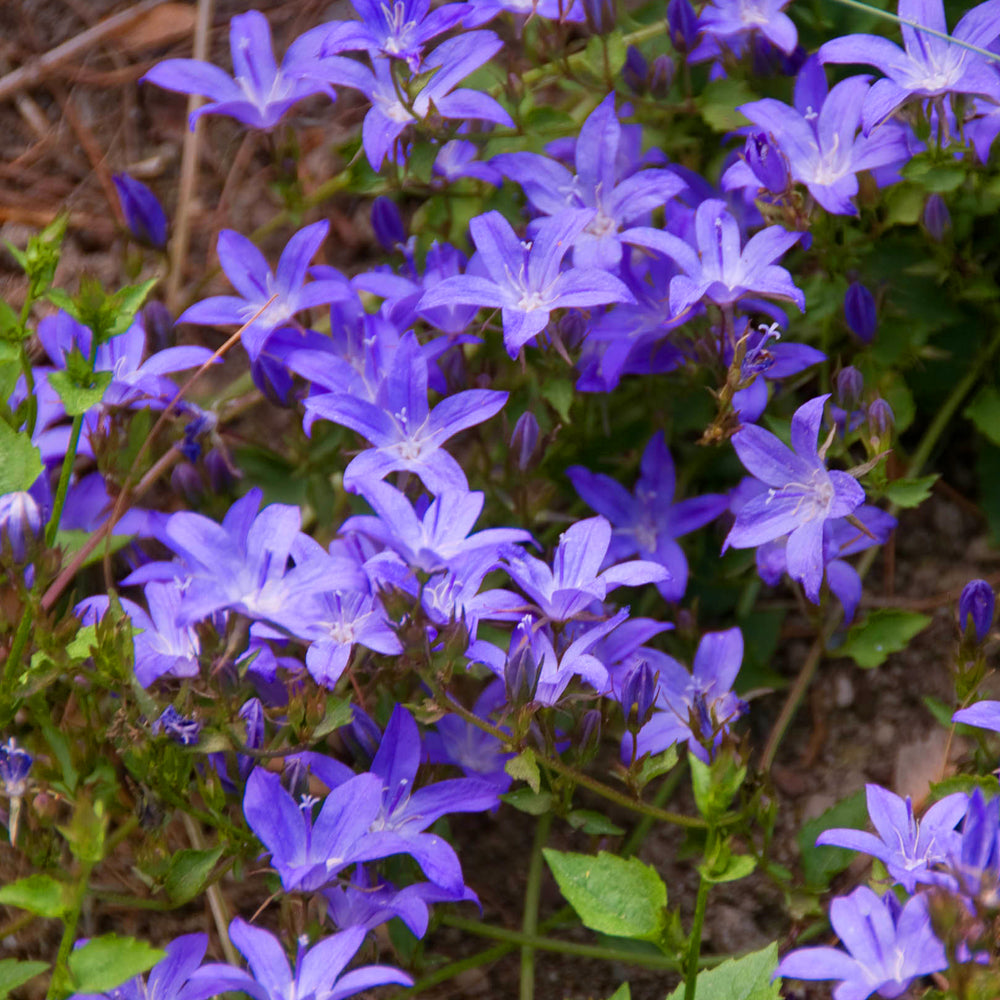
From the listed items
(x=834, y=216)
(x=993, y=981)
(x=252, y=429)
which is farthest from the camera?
(x=252, y=429)

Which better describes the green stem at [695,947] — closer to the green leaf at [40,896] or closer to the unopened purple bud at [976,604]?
the unopened purple bud at [976,604]

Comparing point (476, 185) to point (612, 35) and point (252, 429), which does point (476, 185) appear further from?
point (252, 429)

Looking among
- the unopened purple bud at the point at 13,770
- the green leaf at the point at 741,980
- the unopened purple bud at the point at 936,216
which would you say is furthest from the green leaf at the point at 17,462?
the unopened purple bud at the point at 936,216

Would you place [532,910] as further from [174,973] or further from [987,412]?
[987,412]

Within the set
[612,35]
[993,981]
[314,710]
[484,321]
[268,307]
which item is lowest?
[993,981]

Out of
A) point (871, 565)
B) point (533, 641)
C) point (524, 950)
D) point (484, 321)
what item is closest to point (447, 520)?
point (533, 641)

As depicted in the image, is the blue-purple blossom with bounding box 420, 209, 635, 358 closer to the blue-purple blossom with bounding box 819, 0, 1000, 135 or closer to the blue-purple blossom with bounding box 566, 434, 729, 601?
the blue-purple blossom with bounding box 566, 434, 729, 601
